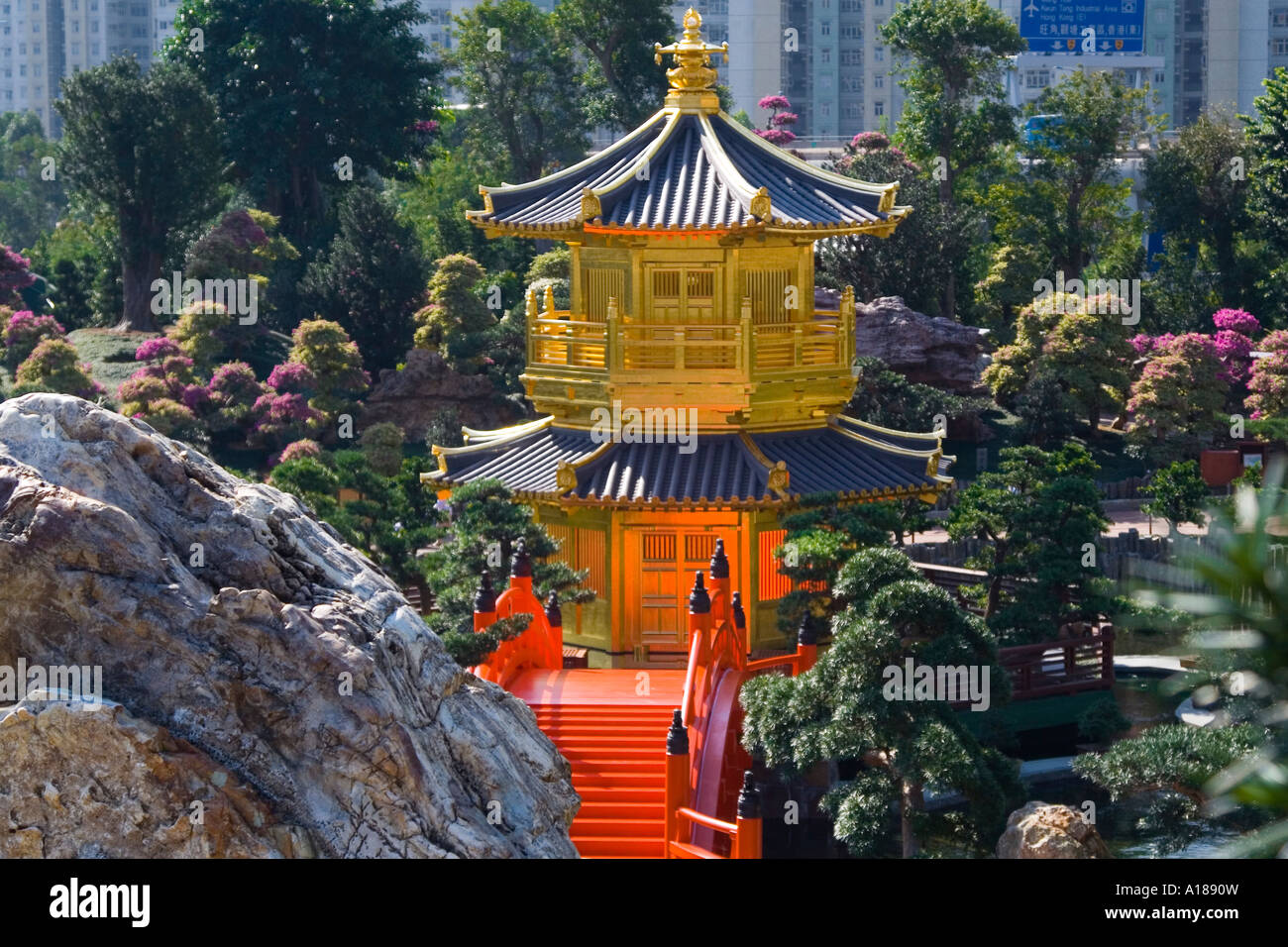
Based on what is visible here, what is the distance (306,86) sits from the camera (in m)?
47.6

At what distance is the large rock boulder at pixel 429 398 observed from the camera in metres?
41.2

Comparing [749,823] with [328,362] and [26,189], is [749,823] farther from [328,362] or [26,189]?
[26,189]

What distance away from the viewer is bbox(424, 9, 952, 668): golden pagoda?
69.4ft

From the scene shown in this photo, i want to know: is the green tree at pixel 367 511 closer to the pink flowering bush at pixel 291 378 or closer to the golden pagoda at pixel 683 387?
the golden pagoda at pixel 683 387

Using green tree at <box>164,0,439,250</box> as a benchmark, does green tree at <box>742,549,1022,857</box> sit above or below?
below

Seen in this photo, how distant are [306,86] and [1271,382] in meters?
23.7

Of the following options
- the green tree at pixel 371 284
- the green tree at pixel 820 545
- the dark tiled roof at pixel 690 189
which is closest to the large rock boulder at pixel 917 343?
the green tree at pixel 371 284

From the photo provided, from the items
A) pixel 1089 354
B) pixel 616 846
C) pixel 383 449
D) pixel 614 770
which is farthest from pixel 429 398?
pixel 616 846

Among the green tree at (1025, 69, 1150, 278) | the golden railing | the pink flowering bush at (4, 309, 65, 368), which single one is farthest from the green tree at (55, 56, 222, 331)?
the golden railing

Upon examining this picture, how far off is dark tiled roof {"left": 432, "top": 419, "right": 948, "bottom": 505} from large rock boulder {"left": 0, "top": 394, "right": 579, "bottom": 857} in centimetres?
969

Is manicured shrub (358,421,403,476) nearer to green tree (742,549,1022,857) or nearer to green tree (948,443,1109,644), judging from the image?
green tree (948,443,1109,644)

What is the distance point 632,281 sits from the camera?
22094 millimetres

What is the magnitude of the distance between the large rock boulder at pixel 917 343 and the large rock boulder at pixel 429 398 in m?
7.16

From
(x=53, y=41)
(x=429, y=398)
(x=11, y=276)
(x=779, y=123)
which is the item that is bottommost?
(x=429, y=398)
